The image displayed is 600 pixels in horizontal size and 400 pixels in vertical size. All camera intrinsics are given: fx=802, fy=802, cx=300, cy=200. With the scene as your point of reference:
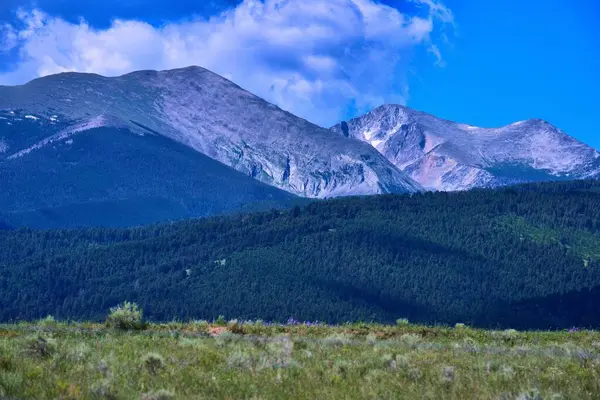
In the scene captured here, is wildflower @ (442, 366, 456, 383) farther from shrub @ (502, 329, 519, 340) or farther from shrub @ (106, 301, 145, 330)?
shrub @ (106, 301, 145, 330)

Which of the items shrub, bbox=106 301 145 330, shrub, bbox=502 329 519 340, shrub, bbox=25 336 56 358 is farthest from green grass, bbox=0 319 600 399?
shrub, bbox=502 329 519 340

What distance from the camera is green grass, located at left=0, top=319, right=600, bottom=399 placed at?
16969 millimetres

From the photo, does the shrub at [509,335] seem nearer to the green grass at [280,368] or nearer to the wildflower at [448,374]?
the green grass at [280,368]

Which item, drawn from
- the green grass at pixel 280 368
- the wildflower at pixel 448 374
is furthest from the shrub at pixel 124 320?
the wildflower at pixel 448 374

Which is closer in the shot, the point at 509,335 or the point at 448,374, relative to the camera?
the point at 448,374

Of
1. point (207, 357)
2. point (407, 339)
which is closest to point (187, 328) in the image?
point (407, 339)

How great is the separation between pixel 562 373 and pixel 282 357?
23.6 feet

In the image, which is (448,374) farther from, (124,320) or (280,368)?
(124,320)

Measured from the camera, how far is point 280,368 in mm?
19703

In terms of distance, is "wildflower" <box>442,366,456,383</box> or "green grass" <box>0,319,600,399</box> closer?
"green grass" <box>0,319,600,399</box>

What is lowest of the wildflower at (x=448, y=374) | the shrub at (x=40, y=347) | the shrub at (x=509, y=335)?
the shrub at (x=40, y=347)

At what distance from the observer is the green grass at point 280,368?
16969 mm

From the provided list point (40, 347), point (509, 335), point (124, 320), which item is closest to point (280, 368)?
point (40, 347)

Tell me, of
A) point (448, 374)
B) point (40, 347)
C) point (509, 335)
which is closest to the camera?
point (448, 374)
